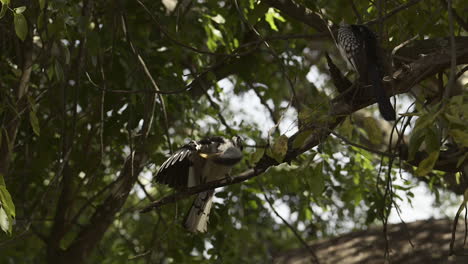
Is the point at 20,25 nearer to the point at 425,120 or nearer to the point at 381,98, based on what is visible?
the point at 381,98

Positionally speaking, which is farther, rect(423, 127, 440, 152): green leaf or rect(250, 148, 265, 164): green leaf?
rect(250, 148, 265, 164): green leaf

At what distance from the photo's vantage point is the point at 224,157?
4008mm

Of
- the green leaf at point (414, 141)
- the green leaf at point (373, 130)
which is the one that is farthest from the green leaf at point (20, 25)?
the green leaf at point (414, 141)

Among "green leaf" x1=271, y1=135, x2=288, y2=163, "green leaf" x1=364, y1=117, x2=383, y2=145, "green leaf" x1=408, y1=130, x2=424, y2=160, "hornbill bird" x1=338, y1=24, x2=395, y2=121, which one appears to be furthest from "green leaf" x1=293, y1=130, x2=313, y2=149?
"hornbill bird" x1=338, y1=24, x2=395, y2=121

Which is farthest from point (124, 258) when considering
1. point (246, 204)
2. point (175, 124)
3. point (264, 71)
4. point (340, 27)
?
point (340, 27)

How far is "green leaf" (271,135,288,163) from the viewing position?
3.04 m

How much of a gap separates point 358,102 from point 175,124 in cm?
303

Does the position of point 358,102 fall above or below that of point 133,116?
below

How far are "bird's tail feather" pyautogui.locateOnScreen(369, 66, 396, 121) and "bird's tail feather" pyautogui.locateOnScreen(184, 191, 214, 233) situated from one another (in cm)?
154

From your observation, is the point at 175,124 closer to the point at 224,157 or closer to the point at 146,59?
the point at 146,59

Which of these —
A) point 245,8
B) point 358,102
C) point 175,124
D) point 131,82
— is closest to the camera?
point 358,102

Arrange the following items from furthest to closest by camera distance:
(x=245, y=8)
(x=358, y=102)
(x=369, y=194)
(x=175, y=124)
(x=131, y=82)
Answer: (x=175, y=124) → (x=369, y=194) → (x=245, y=8) → (x=131, y=82) → (x=358, y=102)

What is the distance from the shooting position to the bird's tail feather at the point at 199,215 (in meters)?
4.55

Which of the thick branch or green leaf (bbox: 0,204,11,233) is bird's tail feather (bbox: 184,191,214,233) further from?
green leaf (bbox: 0,204,11,233)
